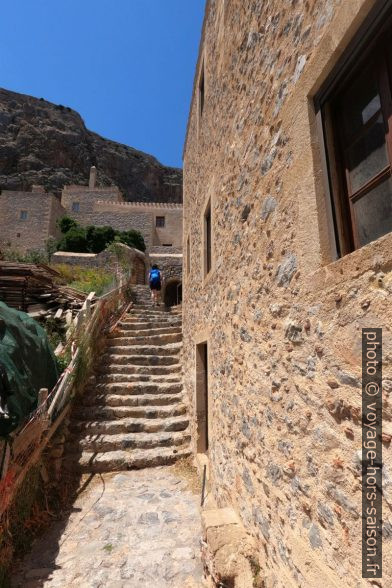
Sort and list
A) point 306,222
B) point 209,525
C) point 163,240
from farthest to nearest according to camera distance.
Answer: point 163,240
point 209,525
point 306,222

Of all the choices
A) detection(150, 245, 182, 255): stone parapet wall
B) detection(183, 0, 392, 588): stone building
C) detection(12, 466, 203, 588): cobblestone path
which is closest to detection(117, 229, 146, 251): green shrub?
→ detection(150, 245, 182, 255): stone parapet wall

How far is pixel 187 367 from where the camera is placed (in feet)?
21.8

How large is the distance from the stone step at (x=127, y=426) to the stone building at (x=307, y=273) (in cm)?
261

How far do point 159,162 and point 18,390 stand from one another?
46090 millimetres

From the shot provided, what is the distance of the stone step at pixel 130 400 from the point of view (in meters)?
6.31

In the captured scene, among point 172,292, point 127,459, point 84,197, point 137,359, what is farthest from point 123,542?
point 84,197

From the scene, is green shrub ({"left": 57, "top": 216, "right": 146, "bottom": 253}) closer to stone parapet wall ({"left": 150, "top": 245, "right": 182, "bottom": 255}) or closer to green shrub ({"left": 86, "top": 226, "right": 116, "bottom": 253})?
green shrub ({"left": 86, "top": 226, "right": 116, "bottom": 253})

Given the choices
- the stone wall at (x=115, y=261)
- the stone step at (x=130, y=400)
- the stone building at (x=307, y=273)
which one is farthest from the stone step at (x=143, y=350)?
the stone wall at (x=115, y=261)

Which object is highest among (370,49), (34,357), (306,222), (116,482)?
(370,49)

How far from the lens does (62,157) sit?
37.3 meters

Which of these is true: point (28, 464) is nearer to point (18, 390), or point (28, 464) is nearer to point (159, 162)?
point (18, 390)

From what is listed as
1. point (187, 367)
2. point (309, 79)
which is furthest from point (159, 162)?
point (309, 79)

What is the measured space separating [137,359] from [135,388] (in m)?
1.04

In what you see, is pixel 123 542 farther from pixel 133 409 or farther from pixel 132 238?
pixel 132 238
